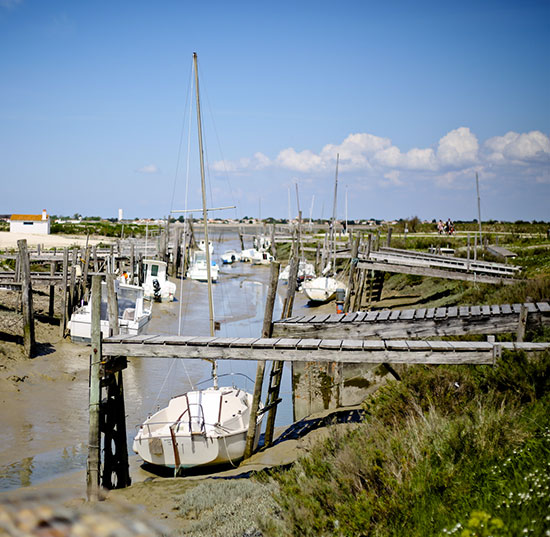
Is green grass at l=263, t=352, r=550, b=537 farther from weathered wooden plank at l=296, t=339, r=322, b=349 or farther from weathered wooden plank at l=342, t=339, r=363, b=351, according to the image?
weathered wooden plank at l=296, t=339, r=322, b=349

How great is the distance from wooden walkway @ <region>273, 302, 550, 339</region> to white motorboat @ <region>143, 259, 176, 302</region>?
21107 millimetres

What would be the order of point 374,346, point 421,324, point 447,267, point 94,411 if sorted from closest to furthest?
point 374,346 → point 94,411 → point 421,324 → point 447,267

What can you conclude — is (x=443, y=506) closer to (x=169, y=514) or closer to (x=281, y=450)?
(x=169, y=514)

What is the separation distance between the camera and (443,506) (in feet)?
17.6

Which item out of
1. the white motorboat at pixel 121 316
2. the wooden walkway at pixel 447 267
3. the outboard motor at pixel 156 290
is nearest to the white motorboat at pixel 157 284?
the outboard motor at pixel 156 290

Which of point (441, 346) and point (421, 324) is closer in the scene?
point (441, 346)

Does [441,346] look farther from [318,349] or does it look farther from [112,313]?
[112,313]

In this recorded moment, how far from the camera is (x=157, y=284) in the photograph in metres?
31.5

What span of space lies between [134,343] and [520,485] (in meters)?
5.96

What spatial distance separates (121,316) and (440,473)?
17.2 m

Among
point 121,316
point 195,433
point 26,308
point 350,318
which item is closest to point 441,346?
point 350,318

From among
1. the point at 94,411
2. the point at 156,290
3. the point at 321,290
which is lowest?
the point at 156,290

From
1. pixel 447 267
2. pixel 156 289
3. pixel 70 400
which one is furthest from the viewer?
pixel 156 289

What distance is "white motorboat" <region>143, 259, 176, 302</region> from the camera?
31.4 m
